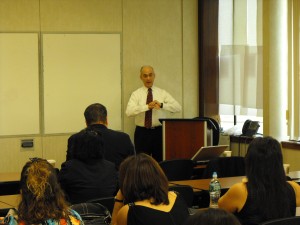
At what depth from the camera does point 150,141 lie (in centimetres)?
785

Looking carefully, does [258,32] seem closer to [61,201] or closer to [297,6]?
[297,6]

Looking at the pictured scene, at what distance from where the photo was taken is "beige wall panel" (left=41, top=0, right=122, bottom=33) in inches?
307

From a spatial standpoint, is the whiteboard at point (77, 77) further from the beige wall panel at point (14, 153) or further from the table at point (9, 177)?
the table at point (9, 177)

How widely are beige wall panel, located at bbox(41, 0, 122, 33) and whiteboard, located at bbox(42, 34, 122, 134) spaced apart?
0.38 feet

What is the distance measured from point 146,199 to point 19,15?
5.36 metres

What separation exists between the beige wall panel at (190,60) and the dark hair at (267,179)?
17.1 feet

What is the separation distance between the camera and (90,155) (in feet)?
13.6

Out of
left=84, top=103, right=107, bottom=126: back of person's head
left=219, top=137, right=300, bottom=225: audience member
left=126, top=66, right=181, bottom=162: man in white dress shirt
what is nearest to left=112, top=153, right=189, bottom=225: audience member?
left=219, top=137, right=300, bottom=225: audience member

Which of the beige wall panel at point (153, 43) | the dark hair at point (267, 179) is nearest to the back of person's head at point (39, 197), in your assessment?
the dark hair at point (267, 179)

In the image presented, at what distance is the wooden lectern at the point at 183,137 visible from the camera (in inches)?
288

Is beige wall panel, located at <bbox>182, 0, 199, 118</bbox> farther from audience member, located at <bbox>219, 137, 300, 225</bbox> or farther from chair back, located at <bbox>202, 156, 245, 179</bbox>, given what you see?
audience member, located at <bbox>219, 137, 300, 225</bbox>

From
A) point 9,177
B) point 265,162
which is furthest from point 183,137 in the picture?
point 265,162

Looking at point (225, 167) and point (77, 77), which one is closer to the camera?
point (225, 167)

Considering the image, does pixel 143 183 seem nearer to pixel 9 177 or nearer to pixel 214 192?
pixel 214 192
